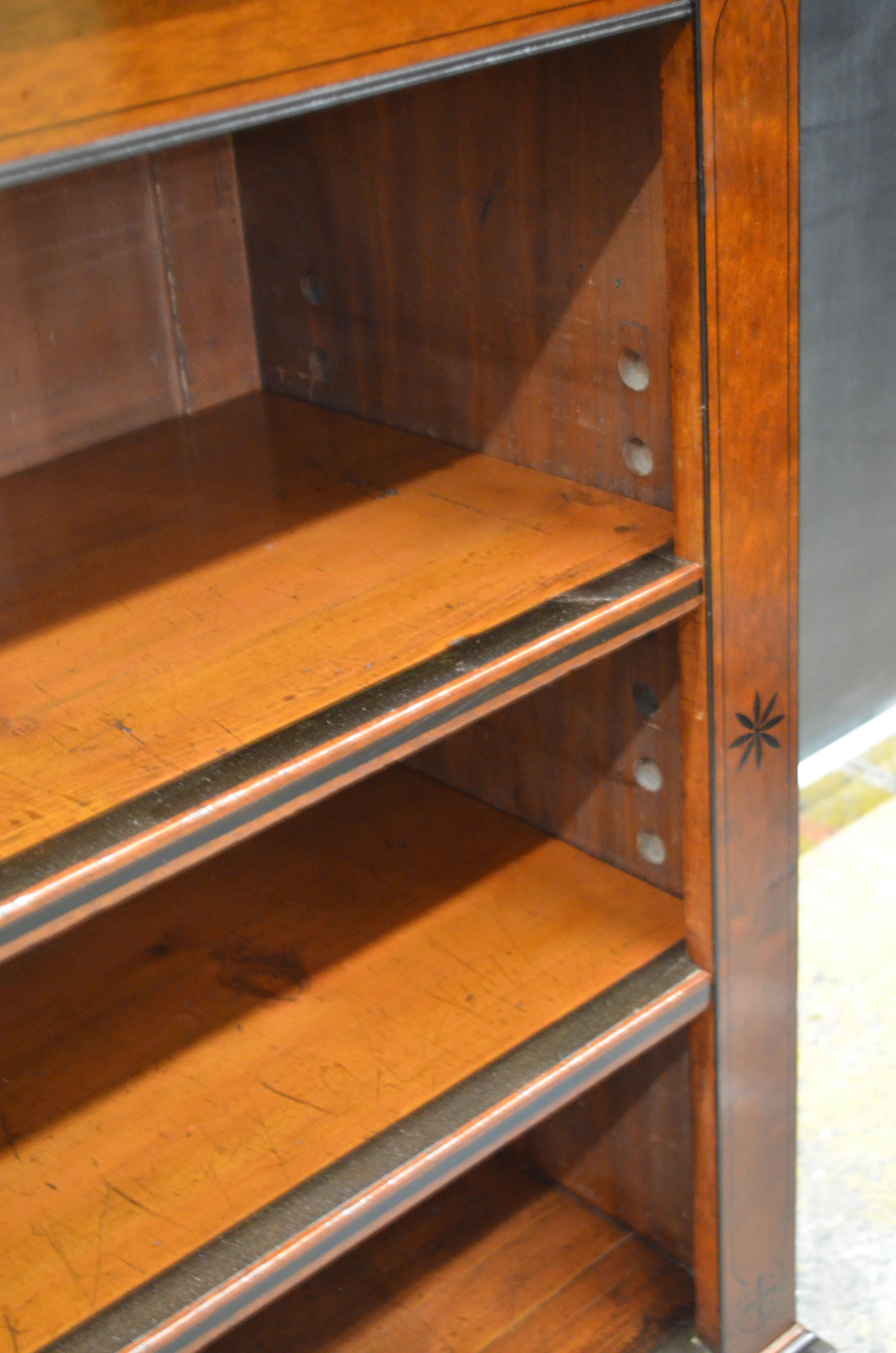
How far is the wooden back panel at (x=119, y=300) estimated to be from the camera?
1.17 metres

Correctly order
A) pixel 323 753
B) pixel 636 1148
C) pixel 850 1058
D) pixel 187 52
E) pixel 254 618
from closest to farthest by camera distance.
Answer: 1. pixel 187 52
2. pixel 323 753
3. pixel 254 618
4. pixel 636 1148
5. pixel 850 1058

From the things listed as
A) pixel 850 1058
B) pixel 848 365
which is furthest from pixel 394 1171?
pixel 848 365

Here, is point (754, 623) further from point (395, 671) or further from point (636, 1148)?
point (636, 1148)

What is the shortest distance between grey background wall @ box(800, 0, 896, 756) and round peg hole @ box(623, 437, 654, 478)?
91cm

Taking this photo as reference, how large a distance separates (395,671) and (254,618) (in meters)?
0.12

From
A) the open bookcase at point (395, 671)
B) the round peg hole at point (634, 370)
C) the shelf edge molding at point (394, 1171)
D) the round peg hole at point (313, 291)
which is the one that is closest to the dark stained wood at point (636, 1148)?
the open bookcase at point (395, 671)

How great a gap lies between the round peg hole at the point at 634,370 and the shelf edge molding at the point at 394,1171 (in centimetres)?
44

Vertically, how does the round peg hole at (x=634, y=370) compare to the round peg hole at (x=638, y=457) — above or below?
Result: above

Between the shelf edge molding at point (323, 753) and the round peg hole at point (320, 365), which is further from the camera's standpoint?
the round peg hole at point (320, 365)

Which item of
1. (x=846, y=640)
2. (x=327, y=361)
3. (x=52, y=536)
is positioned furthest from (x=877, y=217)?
(x=52, y=536)

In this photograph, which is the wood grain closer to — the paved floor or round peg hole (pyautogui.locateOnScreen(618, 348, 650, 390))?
round peg hole (pyautogui.locateOnScreen(618, 348, 650, 390))

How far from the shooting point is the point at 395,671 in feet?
3.03

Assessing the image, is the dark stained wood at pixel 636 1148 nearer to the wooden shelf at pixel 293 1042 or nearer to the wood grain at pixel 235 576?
the wooden shelf at pixel 293 1042

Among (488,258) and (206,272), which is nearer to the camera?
(488,258)
